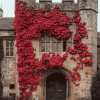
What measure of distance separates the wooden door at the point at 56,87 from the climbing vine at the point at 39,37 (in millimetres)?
898

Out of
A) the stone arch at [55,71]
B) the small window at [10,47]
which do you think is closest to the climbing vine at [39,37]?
the stone arch at [55,71]

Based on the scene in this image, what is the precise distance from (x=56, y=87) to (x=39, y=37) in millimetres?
3487

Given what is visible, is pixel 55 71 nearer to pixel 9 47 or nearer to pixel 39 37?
pixel 39 37

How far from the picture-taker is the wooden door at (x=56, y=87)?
451 inches

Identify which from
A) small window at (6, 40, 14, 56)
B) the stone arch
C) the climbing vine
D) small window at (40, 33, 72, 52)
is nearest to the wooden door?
the stone arch

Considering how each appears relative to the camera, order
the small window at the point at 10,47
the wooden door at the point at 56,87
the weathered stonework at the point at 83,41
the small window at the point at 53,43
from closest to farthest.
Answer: the weathered stonework at the point at 83,41 < the small window at the point at 53,43 < the wooden door at the point at 56,87 < the small window at the point at 10,47

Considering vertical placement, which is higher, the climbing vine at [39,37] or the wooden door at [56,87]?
the climbing vine at [39,37]

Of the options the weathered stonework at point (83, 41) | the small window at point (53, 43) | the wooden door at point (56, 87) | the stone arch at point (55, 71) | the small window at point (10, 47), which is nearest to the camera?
the weathered stonework at point (83, 41)

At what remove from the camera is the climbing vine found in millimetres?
10930

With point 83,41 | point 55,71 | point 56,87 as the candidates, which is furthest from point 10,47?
point 83,41

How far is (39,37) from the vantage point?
36.6ft

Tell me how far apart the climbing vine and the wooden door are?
0.90 metres

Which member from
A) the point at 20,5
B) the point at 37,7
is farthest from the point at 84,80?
the point at 20,5

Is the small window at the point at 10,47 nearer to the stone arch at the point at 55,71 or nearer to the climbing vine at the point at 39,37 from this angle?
the climbing vine at the point at 39,37
